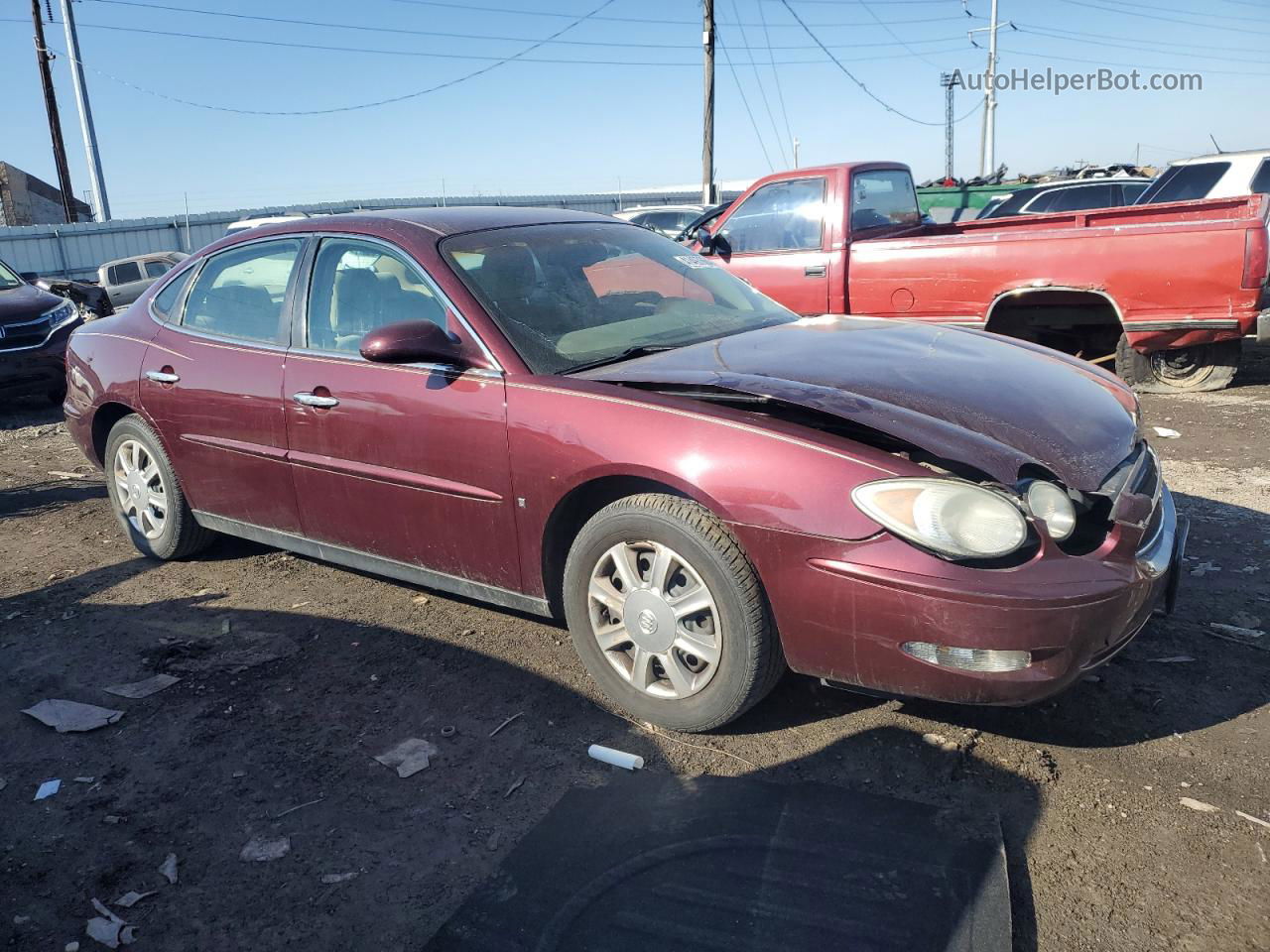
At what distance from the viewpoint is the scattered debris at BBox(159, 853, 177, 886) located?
104 inches

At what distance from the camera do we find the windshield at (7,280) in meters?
9.98

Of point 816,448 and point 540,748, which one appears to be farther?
point 540,748

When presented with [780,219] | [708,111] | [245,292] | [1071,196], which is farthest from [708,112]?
[245,292]

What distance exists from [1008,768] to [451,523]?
2017mm

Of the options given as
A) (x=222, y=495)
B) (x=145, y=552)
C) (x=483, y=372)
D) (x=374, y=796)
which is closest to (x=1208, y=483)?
(x=483, y=372)

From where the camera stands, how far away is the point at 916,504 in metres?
2.66

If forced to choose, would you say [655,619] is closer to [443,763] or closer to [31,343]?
[443,763]

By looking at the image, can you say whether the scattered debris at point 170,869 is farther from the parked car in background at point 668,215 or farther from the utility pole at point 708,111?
the utility pole at point 708,111

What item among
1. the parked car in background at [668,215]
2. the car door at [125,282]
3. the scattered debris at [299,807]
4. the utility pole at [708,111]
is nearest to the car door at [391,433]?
the scattered debris at [299,807]

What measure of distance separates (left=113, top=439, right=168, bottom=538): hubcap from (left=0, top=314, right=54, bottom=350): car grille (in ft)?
16.6

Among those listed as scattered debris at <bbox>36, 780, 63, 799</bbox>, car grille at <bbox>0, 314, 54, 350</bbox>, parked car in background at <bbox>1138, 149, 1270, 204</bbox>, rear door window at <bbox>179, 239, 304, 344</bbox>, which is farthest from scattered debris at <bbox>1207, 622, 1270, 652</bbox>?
car grille at <bbox>0, 314, 54, 350</bbox>

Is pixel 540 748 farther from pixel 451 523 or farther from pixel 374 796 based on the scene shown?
pixel 451 523

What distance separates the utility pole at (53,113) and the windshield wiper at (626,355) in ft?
92.8

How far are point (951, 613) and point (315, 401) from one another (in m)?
2.57
